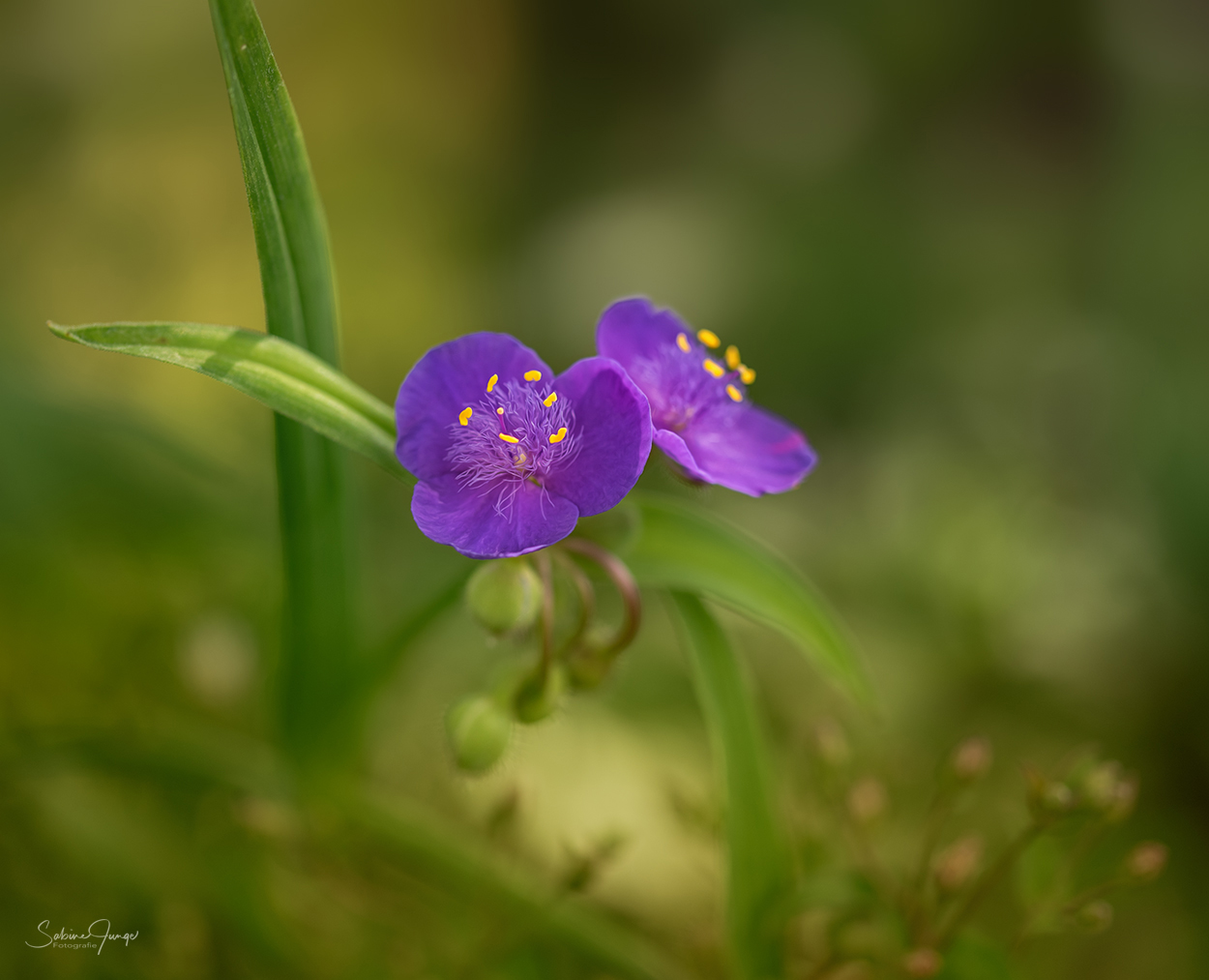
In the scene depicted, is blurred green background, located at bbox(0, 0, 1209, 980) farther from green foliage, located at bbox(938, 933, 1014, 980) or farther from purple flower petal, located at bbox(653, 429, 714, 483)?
purple flower petal, located at bbox(653, 429, 714, 483)

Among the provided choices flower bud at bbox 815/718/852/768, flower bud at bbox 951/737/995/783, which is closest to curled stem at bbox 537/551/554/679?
flower bud at bbox 815/718/852/768

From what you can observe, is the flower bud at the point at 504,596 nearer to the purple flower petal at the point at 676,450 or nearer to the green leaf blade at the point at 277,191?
the purple flower petal at the point at 676,450

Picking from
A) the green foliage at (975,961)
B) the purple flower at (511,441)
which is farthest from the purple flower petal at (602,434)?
the green foliage at (975,961)

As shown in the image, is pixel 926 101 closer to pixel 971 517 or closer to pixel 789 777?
pixel 971 517

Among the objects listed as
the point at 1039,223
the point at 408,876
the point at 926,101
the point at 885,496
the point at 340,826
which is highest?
the point at 926,101

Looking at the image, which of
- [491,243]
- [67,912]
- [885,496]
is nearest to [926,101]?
[491,243]

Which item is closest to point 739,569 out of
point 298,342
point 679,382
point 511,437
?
point 679,382
